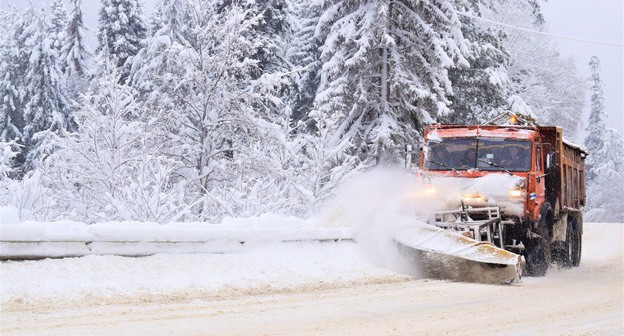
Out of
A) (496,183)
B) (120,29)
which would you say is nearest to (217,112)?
(496,183)

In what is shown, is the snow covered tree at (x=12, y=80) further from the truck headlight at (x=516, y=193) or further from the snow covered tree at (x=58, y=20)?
the truck headlight at (x=516, y=193)

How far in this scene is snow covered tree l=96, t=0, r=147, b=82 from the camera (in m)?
45.7

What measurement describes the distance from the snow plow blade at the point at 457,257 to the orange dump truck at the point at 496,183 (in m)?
0.53

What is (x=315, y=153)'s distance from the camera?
754 inches

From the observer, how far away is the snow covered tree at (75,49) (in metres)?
50.2

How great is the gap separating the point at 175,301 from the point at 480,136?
7875 mm

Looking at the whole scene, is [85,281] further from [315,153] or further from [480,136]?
[315,153]

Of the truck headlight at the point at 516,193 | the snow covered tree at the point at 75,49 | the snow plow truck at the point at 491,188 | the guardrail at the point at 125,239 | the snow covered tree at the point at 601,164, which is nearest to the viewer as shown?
the guardrail at the point at 125,239

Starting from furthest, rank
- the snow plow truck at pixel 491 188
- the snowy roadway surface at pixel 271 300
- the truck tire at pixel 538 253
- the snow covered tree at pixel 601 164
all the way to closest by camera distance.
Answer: the snow covered tree at pixel 601 164, the truck tire at pixel 538 253, the snow plow truck at pixel 491 188, the snowy roadway surface at pixel 271 300

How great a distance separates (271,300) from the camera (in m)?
8.05

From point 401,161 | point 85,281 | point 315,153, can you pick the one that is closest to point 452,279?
point 85,281

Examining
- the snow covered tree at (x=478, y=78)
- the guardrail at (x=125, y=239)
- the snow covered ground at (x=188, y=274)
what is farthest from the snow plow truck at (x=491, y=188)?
the snow covered tree at (x=478, y=78)

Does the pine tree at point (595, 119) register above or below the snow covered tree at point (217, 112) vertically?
below

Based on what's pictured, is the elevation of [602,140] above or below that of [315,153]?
below
